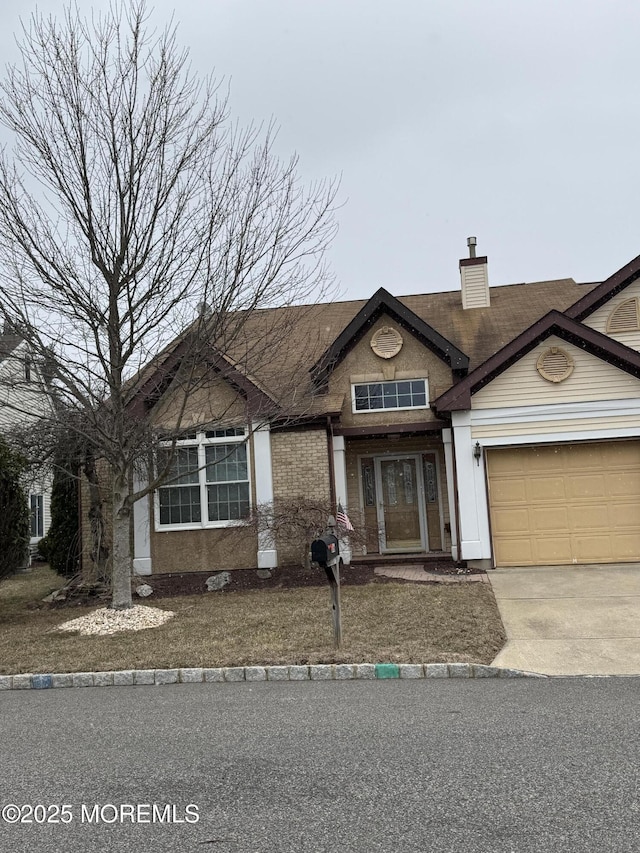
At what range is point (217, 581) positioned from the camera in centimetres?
1251

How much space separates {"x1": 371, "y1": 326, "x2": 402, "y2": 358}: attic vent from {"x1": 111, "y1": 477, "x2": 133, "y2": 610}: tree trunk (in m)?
6.59

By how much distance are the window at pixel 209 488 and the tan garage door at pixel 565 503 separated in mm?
4720

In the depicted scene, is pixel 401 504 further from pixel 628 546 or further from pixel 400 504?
pixel 628 546

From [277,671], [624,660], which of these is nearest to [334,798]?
[277,671]

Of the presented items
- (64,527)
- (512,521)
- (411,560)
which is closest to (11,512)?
(64,527)

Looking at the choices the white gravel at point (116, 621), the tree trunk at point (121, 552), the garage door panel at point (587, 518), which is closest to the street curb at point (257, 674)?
the white gravel at point (116, 621)

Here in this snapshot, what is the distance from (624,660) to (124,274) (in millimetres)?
7870

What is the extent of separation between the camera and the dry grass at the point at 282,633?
24.8 ft

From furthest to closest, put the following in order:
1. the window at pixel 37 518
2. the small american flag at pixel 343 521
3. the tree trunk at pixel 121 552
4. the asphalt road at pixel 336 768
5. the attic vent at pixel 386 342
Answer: the window at pixel 37 518
the attic vent at pixel 386 342
the small american flag at pixel 343 521
the tree trunk at pixel 121 552
the asphalt road at pixel 336 768

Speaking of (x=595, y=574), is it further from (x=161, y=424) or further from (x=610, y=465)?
(x=161, y=424)

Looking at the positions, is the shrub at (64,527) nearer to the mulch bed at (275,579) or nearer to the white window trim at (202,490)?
the white window trim at (202,490)

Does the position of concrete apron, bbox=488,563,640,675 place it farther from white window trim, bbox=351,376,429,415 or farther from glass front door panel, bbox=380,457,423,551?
white window trim, bbox=351,376,429,415

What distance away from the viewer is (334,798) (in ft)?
13.1

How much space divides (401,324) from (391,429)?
7.63ft
